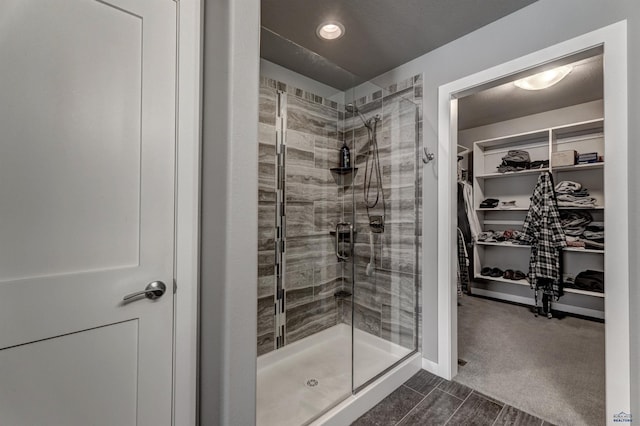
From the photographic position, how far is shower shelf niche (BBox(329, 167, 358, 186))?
2.41 metres

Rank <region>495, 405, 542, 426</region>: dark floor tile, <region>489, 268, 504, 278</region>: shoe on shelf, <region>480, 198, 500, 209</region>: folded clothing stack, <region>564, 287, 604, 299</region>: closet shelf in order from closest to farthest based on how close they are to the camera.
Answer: <region>495, 405, 542, 426</region>: dark floor tile, <region>564, 287, 604, 299</region>: closet shelf, <region>489, 268, 504, 278</region>: shoe on shelf, <region>480, 198, 500, 209</region>: folded clothing stack

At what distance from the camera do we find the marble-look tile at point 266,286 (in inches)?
85.8

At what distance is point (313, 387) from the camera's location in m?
1.89

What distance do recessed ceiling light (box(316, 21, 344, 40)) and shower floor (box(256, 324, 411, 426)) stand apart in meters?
2.25

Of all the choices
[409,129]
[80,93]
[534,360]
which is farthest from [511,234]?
[80,93]

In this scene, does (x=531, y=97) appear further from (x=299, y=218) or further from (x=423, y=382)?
(x=423, y=382)

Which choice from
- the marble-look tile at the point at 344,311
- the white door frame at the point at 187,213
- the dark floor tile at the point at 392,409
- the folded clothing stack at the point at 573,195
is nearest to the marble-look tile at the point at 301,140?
the white door frame at the point at 187,213

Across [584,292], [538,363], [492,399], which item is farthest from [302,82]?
[584,292]

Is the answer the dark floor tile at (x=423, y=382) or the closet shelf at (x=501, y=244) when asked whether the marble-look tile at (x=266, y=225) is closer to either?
the dark floor tile at (x=423, y=382)

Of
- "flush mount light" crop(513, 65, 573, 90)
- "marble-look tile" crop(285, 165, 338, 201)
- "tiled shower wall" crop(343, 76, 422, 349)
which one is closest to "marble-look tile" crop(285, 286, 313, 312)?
"tiled shower wall" crop(343, 76, 422, 349)

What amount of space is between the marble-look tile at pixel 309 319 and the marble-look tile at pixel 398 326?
46 centimetres

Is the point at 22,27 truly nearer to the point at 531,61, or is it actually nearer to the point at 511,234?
the point at 531,61

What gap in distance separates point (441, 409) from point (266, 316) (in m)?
1.35

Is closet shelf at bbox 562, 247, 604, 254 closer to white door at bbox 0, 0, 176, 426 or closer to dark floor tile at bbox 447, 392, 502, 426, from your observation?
dark floor tile at bbox 447, 392, 502, 426
